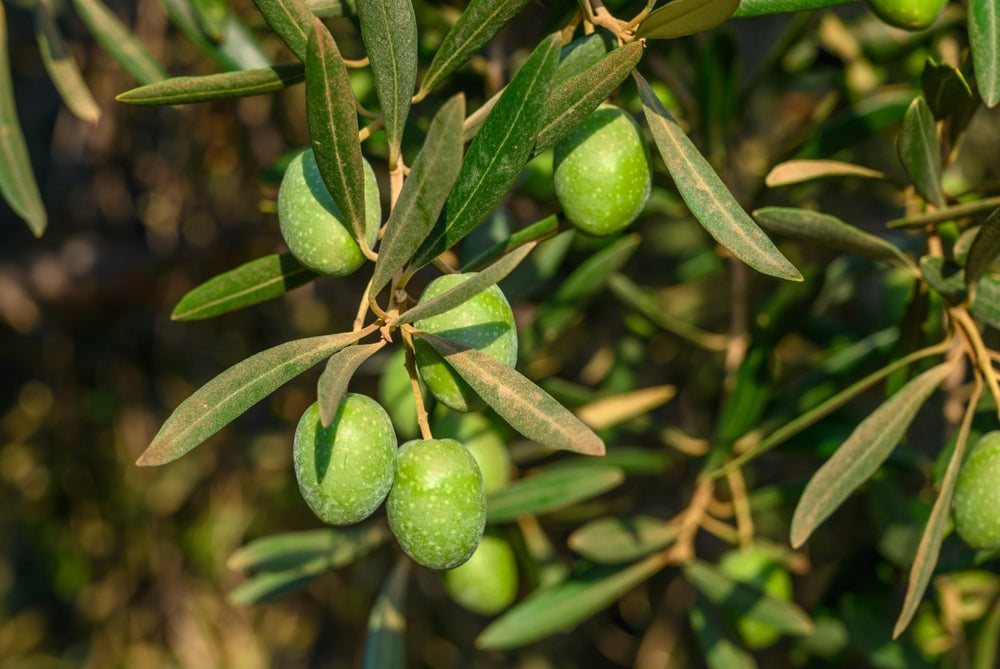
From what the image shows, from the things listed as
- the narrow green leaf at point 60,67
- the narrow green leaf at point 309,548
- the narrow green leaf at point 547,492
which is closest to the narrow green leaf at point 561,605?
the narrow green leaf at point 547,492

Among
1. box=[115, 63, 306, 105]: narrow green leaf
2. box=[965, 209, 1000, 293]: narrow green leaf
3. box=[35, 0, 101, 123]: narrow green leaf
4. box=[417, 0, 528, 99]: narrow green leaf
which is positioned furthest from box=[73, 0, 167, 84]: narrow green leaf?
box=[965, 209, 1000, 293]: narrow green leaf

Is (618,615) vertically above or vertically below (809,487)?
below

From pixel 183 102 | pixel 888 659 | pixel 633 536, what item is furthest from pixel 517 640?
pixel 183 102

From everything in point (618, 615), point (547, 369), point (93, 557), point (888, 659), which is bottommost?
point (618, 615)

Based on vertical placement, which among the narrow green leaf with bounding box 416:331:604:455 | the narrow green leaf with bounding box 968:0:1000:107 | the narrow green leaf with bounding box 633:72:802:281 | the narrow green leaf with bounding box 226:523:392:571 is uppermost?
the narrow green leaf with bounding box 968:0:1000:107

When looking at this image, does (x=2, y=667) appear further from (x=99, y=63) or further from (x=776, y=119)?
(x=776, y=119)

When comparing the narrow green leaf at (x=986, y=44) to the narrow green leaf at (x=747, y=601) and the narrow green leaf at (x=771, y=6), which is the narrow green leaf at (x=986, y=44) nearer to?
the narrow green leaf at (x=771, y=6)

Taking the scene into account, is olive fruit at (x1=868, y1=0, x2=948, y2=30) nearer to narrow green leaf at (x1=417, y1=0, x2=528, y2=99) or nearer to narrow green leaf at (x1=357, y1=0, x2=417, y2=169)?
narrow green leaf at (x1=417, y1=0, x2=528, y2=99)
